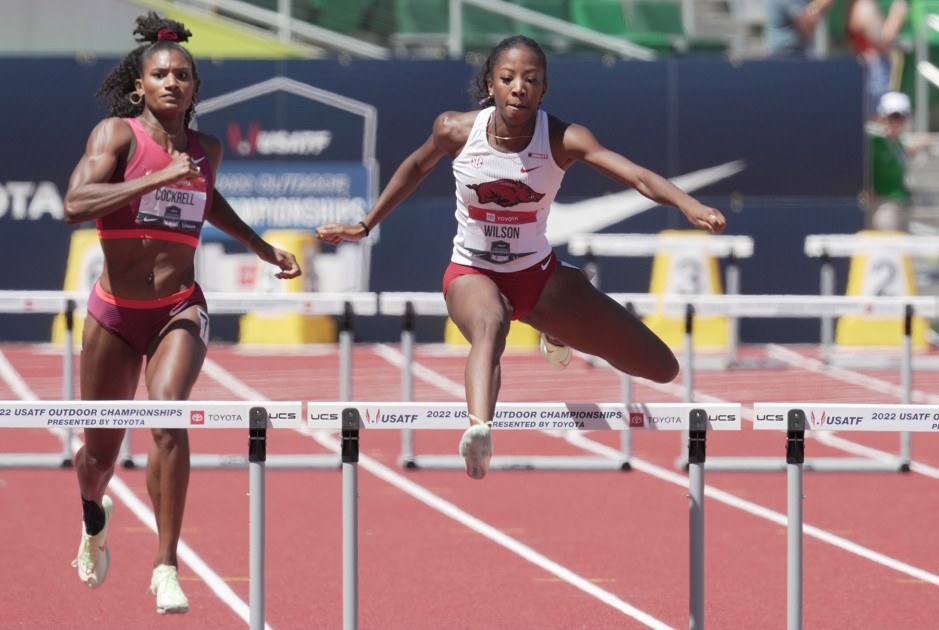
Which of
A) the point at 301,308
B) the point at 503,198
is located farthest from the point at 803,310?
the point at 503,198

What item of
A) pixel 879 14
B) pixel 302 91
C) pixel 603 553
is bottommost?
pixel 603 553

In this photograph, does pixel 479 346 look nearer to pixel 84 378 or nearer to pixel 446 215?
pixel 84 378

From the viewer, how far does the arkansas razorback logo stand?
4.68m

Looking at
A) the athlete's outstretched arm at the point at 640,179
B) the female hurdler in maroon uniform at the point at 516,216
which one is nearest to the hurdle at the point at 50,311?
the female hurdler in maroon uniform at the point at 516,216

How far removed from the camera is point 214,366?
12.0 metres

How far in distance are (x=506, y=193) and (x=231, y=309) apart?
383 centimetres

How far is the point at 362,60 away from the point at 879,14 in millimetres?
5553

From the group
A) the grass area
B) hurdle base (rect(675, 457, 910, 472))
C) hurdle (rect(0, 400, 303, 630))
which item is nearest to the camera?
hurdle (rect(0, 400, 303, 630))

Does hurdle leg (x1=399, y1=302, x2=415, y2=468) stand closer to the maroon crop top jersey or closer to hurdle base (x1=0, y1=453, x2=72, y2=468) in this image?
hurdle base (x1=0, y1=453, x2=72, y2=468)

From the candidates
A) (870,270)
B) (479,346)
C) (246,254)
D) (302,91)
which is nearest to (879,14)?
(870,270)

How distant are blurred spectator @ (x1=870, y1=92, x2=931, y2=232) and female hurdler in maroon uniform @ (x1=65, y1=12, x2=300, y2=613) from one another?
32.3 feet

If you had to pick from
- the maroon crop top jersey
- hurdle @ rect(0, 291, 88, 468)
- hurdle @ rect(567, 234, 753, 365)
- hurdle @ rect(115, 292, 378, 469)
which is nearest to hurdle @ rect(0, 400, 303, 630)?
the maroon crop top jersey

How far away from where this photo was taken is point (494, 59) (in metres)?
4.66

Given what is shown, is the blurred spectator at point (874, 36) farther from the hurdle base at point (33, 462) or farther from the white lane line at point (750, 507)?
the hurdle base at point (33, 462)
